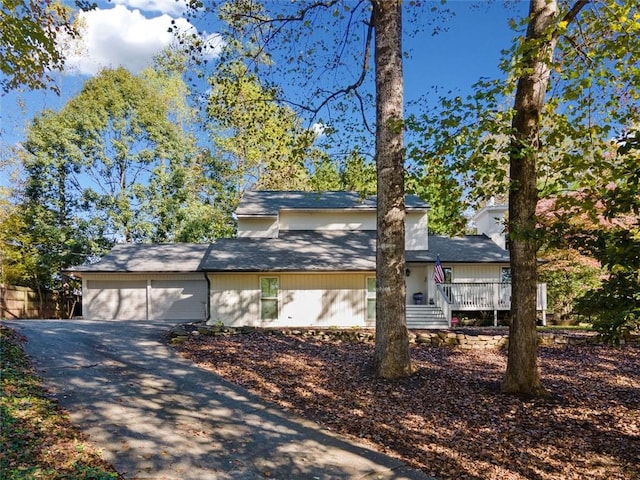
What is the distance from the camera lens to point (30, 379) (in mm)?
5867

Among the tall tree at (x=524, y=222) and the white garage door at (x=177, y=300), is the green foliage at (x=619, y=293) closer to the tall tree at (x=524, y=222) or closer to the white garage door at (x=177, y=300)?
the tall tree at (x=524, y=222)

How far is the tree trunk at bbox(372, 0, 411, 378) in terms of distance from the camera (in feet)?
22.6

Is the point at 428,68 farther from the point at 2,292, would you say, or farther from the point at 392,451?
the point at 2,292

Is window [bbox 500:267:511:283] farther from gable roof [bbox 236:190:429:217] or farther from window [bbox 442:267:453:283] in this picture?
gable roof [bbox 236:190:429:217]

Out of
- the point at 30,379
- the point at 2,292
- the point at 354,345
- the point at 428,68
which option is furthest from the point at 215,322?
the point at 2,292

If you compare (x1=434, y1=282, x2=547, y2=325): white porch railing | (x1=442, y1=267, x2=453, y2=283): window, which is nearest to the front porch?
(x1=434, y1=282, x2=547, y2=325): white porch railing

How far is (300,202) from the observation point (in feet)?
58.9

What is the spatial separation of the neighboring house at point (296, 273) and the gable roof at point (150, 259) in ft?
→ 0.15

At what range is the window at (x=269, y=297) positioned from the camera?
1433 centimetres

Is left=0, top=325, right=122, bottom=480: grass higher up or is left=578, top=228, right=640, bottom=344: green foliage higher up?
left=578, top=228, right=640, bottom=344: green foliage

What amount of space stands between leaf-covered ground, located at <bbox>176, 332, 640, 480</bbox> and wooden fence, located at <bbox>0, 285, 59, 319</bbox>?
1590cm

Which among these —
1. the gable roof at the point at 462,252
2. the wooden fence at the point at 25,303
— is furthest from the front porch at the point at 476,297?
the wooden fence at the point at 25,303

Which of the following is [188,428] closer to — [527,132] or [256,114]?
[527,132]

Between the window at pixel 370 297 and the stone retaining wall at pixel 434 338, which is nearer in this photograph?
the stone retaining wall at pixel 434 338
